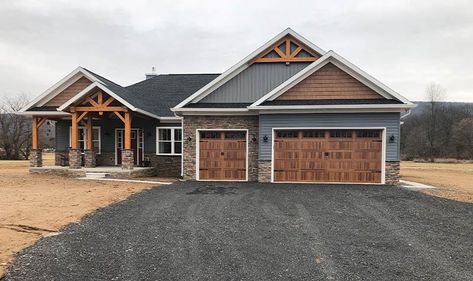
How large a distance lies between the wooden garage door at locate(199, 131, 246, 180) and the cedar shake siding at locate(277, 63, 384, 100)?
2.74 metres

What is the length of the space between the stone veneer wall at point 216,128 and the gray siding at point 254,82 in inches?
39.3

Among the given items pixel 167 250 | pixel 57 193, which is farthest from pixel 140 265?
pixel 57 193

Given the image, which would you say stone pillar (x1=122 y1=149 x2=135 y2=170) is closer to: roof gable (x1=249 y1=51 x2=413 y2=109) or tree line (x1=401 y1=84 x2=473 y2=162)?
roof gable (x1=249 y1=51 x2=413 y2=109)

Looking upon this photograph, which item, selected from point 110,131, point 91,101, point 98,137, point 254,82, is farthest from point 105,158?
point 254,82

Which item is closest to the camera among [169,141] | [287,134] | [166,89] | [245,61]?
[287,134]

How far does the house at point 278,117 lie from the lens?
42.9 ft

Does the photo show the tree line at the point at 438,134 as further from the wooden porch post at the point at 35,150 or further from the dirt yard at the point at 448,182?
the wooden porch post at the point at 35,150

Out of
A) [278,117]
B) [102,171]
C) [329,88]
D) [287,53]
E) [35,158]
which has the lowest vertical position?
[102,171]

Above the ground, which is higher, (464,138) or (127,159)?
(464,138)

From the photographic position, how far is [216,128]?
47.0ft

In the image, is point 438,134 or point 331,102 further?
point 438,134

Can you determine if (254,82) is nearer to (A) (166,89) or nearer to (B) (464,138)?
(A) (166,89)

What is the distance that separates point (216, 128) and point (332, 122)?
494 cm

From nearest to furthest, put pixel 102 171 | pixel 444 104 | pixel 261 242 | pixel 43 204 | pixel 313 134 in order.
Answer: pixel 261 242 < pixel 43 204 < pixel 313 134 < pixel 102 171 < pixel 444 104
